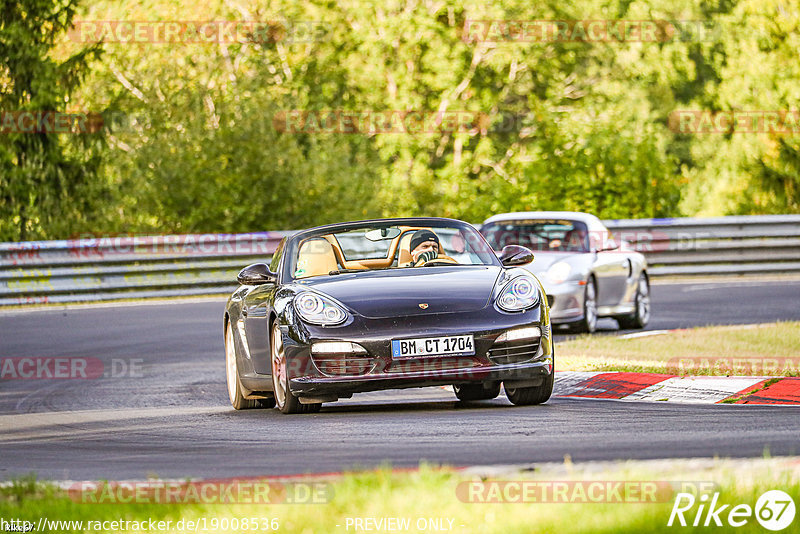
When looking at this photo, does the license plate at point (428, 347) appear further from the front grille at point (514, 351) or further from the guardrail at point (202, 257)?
the guardrail at point (202, 257)

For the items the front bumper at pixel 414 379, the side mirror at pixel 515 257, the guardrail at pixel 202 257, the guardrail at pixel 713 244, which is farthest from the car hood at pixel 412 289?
the guardrail at pixel 713 244

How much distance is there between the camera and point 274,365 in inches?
412

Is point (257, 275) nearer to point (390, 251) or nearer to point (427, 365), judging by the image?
point (390, 251)

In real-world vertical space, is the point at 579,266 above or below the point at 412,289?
below

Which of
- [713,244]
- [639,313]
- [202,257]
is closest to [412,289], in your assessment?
[639,313]

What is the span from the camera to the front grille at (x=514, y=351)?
9.73 meters

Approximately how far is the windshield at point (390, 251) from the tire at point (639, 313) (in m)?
7.62

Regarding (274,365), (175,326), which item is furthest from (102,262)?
(274,365)

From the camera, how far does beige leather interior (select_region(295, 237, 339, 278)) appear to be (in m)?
10.8

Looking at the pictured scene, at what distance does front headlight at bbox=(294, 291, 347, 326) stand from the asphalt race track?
2.15ft

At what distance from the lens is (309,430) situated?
9125 millimetres

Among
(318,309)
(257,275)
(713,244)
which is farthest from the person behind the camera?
(713,244)

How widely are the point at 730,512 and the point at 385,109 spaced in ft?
130

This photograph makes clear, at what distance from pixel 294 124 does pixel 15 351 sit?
18560 mm
